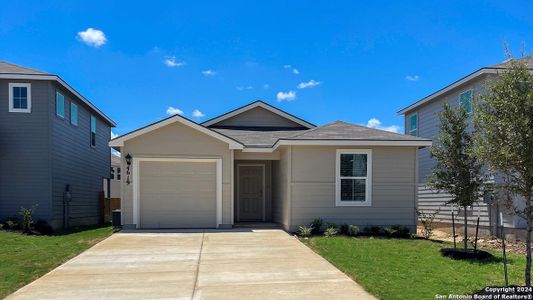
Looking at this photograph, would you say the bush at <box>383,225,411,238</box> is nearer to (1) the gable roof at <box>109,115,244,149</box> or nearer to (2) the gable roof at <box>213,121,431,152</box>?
(2) the gable roof at <box>213,121,431,152</box>

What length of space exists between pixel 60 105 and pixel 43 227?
175 inches

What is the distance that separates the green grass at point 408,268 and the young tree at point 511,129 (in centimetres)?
128

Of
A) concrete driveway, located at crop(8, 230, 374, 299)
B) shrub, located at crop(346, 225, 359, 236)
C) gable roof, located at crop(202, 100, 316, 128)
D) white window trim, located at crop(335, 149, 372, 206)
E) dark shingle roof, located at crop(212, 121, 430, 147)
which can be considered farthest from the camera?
gable roof, located at crop(202, 100, 316, 128)

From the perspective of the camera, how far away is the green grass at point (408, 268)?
19.4 feet

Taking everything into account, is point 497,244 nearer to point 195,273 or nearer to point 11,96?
point 195,273

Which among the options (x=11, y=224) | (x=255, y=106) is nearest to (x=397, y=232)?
(x=255, y=106)

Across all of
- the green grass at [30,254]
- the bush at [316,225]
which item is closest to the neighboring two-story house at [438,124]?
the bush at [316,225]

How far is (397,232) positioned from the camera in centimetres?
1194

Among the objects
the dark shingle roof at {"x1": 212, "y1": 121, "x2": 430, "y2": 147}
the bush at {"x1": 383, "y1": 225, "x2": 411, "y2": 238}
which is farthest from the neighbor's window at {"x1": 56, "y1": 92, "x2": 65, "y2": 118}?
the bush at {"x1": 383, "y1": 225, "x2": 411, "y2": 238}

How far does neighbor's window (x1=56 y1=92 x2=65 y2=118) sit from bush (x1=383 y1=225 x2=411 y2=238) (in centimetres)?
1179

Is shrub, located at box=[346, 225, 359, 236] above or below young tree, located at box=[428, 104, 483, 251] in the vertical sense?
below

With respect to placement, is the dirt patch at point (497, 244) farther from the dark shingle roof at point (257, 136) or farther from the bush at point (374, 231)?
the dark shingle roof at point (257, 136)

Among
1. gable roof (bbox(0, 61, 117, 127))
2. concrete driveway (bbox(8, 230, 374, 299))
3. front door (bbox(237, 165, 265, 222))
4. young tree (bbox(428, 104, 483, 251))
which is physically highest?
gable roof (bbox(0, 61, 117, 127))

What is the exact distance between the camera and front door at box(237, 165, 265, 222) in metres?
15.3
